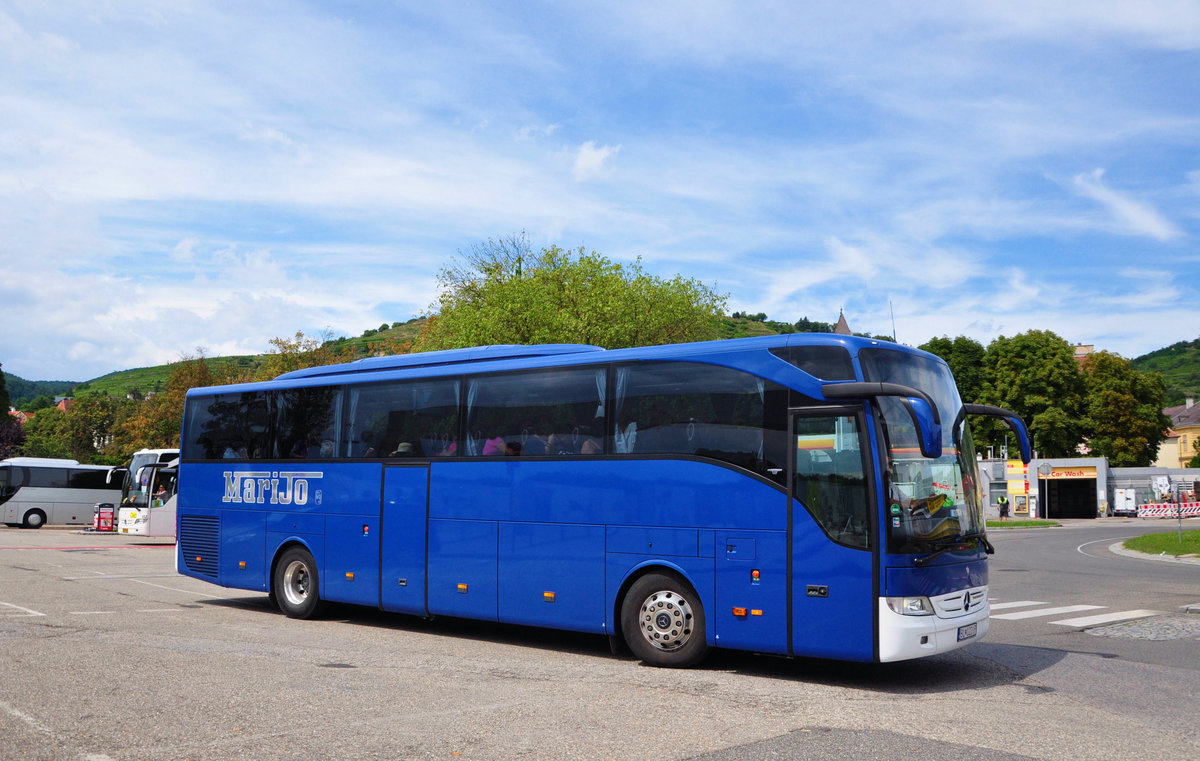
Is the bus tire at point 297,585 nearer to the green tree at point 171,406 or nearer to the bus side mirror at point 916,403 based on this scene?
the bus side mirror at point 916,403

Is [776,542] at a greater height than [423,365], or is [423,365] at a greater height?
[423,365]

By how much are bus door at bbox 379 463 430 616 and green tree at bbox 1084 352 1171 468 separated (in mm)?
78128

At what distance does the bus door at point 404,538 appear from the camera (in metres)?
12.6

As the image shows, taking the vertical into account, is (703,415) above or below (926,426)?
above

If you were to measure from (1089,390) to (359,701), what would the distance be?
8517 centimetres

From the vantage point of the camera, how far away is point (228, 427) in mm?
15477

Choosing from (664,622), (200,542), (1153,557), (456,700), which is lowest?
(1153,557)

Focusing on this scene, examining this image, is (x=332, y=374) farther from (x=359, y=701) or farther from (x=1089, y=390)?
(x=1089, y=390)

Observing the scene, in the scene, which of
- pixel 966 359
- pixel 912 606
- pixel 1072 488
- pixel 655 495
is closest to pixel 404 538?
pixel 655 495

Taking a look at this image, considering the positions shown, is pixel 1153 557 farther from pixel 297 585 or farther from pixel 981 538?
pixel 297 585

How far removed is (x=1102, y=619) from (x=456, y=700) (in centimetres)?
1108

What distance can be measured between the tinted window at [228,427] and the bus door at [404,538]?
2726 millimetres

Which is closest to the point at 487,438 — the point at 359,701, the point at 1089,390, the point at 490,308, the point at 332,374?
the point at 332,374

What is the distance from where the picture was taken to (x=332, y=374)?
46.7 feet
